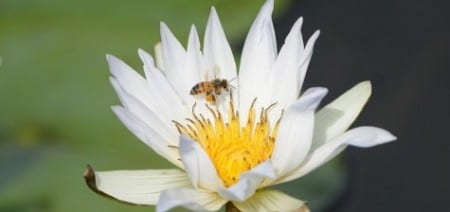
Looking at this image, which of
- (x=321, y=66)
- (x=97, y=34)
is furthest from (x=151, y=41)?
(x=321, y=66)

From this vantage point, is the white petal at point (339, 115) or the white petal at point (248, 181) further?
the white petal at point (339, 115)

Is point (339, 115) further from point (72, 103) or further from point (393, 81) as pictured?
point (393, 81)

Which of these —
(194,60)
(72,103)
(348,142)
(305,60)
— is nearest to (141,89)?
(194,60)

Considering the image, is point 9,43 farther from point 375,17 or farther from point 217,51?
point 375,17

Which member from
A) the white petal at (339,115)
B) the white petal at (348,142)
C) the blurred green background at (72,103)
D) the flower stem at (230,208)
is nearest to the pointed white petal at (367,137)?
the white petal at (348,142)

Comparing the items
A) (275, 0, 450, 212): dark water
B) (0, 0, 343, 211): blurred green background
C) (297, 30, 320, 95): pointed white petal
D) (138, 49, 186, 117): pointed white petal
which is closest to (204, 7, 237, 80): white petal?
(138, 49, 186, 117): pointed white petal

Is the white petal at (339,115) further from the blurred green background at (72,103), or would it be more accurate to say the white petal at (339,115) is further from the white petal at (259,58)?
the blurred green background at (72,103)

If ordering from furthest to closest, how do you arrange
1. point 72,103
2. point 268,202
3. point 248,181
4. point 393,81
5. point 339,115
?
point 393,81, point 72,103, point 339,115, point 268,202, point 248,181
